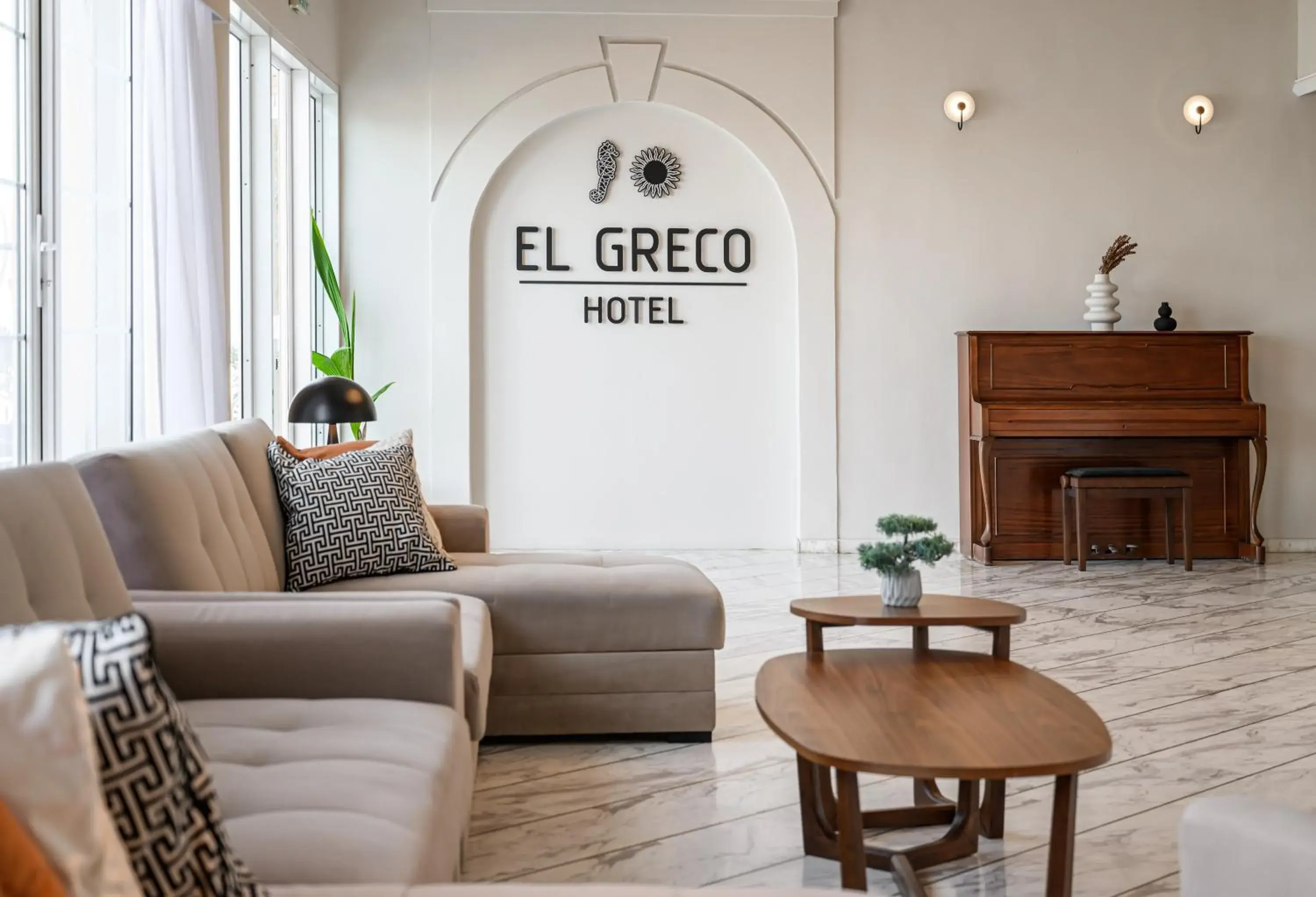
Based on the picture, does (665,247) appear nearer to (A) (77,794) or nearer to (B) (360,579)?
(B) (360,579)

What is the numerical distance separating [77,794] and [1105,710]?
3.14m

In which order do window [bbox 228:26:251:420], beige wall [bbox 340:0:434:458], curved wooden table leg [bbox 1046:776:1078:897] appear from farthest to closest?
beige wall [bbox 340:0:434:458] < window [bbox 228:26:251:420] < curved wooden table leg [bbox 1046:776:1078:897]

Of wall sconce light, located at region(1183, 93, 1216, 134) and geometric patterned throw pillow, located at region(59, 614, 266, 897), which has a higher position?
wall sconce light, located at region(1183, 93, 1216, 134)

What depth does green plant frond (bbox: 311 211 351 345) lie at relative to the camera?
5969 millimetres

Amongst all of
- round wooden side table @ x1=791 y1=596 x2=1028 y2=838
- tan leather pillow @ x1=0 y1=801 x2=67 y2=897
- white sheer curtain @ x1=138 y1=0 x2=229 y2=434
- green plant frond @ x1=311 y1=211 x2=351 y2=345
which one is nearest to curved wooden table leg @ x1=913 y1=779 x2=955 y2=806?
round wooden side table @ x1=791 y1=596 x2=1028 y2=838

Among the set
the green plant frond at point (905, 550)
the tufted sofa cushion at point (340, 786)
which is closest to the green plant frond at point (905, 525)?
the green plant frond at point (905, 550)

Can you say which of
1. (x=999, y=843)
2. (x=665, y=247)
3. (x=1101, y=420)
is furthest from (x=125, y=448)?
(x=1101, y=420)

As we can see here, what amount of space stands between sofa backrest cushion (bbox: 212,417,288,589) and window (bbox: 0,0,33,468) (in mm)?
602

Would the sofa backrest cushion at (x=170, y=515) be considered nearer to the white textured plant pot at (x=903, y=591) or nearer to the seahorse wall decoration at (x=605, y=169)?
the white textured plant pot at (x=903, y=591)

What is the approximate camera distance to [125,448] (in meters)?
2.55

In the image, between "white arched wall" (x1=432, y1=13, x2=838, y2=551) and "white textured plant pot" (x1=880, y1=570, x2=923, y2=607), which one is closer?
"white textured plant pot" (x1=880, y1=570, x2=923, y2=607)

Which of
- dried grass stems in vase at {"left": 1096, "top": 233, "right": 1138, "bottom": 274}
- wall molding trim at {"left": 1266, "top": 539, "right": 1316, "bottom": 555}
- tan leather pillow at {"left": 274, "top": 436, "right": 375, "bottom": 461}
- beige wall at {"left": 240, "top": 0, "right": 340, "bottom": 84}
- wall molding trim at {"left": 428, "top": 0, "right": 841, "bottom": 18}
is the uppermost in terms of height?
wall molding trim at {"left": 428, "top": 0, "right": 841, "bottom": 18}

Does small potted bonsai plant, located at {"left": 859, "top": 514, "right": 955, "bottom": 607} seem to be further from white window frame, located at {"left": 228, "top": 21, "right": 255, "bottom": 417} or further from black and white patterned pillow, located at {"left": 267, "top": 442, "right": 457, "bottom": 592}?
white window frame, located at {"left": 228, "top": 21, "right": 255, "bottom": 417}

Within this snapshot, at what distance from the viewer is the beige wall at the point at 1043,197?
679 cm
